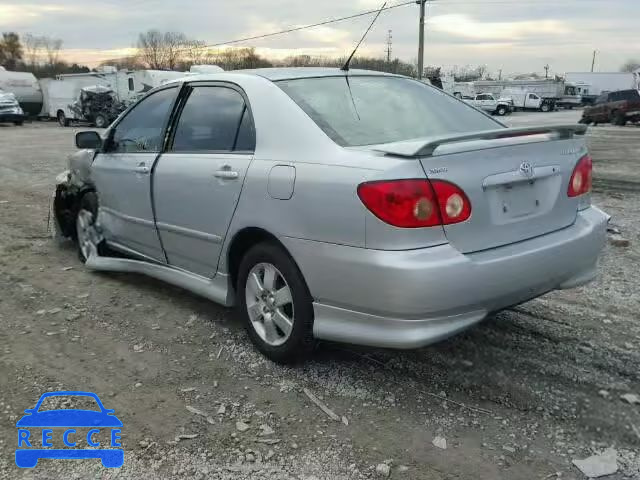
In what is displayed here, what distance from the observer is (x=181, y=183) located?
3.79 meters

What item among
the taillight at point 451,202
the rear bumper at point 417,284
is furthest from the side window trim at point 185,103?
the taillight at point 451,202

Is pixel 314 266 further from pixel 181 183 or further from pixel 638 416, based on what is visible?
pixel 638 416

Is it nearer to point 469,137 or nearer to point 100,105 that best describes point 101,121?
point 100,105

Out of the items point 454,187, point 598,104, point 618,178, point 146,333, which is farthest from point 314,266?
point 598,104

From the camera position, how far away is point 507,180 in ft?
9.31

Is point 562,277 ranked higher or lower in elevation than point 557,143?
lower

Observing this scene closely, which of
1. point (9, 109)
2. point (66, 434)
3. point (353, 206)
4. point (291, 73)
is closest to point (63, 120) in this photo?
point (9, 109)

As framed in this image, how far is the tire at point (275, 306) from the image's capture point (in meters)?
3.08

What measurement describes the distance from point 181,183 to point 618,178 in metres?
8.82

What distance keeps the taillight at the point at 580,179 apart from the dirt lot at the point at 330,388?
919 millimetres

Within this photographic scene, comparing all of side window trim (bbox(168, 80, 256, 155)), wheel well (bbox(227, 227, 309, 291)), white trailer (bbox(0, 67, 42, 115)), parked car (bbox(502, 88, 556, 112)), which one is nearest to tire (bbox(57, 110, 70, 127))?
white trailer (bbox(0, 67, 42, 115))

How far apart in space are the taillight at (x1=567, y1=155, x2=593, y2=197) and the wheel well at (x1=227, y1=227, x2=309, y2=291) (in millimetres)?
1541

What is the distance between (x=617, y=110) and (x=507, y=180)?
3104 cm

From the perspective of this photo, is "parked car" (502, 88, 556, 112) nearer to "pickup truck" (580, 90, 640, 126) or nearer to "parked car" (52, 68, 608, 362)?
"pickup truck" (580, 90, 640, 126)
